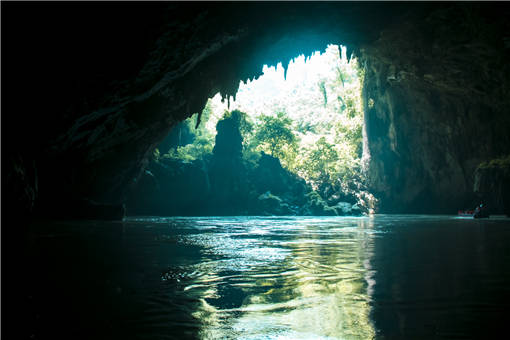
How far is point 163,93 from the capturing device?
1401 cm

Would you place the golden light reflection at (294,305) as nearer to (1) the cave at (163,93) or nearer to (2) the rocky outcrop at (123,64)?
(1) the cave at (163,93)

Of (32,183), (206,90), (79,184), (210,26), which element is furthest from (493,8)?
(79,184)

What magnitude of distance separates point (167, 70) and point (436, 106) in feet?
77.5

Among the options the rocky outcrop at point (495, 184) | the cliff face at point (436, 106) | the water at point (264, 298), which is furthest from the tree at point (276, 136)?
the water at point (264, 298)

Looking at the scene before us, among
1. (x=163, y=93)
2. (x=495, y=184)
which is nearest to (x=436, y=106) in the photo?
(x=495, y=184)

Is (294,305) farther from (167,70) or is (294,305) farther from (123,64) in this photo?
(167,70)

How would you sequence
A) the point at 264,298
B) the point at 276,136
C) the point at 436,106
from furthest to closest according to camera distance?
the point at 276,136
the point at 436,106
the point at 264,298

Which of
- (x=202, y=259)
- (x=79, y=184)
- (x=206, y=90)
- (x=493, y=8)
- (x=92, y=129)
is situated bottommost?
(x=202, y=259)

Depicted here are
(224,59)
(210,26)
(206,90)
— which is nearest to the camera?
(210,26)

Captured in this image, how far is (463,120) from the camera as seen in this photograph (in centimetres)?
2559

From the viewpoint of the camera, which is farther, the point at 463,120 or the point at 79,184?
the point at 463,120

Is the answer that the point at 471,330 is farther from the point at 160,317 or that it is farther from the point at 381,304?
the point at 160,317

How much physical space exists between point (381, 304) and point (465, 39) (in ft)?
56.6

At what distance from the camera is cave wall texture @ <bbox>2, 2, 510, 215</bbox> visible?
7.35 meters
